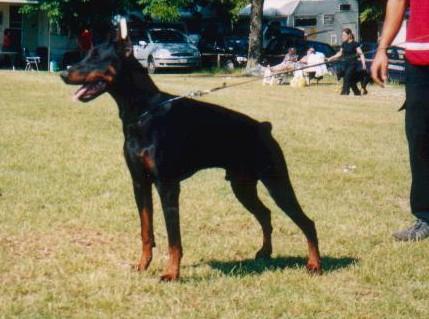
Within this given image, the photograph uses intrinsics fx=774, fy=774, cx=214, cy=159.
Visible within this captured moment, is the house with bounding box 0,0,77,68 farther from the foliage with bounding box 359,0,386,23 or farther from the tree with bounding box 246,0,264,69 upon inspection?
the foliage with bounding box 359,0,386,23

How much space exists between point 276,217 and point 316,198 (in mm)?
1024

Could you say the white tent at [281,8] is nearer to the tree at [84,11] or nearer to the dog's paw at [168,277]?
the tree at [84,11]

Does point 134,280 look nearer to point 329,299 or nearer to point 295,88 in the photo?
point 329,299

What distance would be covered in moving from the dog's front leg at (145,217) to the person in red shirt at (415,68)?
1.65 m

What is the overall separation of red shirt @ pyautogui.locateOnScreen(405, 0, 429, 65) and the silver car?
2555 cm

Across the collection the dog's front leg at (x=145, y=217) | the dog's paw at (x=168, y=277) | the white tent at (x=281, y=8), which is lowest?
the dog's paw at (x=168, y=277)

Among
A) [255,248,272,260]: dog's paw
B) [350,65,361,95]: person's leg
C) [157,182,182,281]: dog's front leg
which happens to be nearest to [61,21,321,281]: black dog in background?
[157,182,182,281]: dog's front leg

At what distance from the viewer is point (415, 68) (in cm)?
532

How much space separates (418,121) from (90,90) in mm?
2318

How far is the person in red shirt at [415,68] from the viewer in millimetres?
5172

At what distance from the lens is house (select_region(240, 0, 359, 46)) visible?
142 ft

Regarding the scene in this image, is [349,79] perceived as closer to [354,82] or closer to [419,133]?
[354,82]

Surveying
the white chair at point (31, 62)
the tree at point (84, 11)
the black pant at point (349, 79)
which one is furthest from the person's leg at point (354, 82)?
the white chair at point (31, 62)

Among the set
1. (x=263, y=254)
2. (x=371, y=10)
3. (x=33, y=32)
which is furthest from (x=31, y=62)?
(x=263, y=254)
